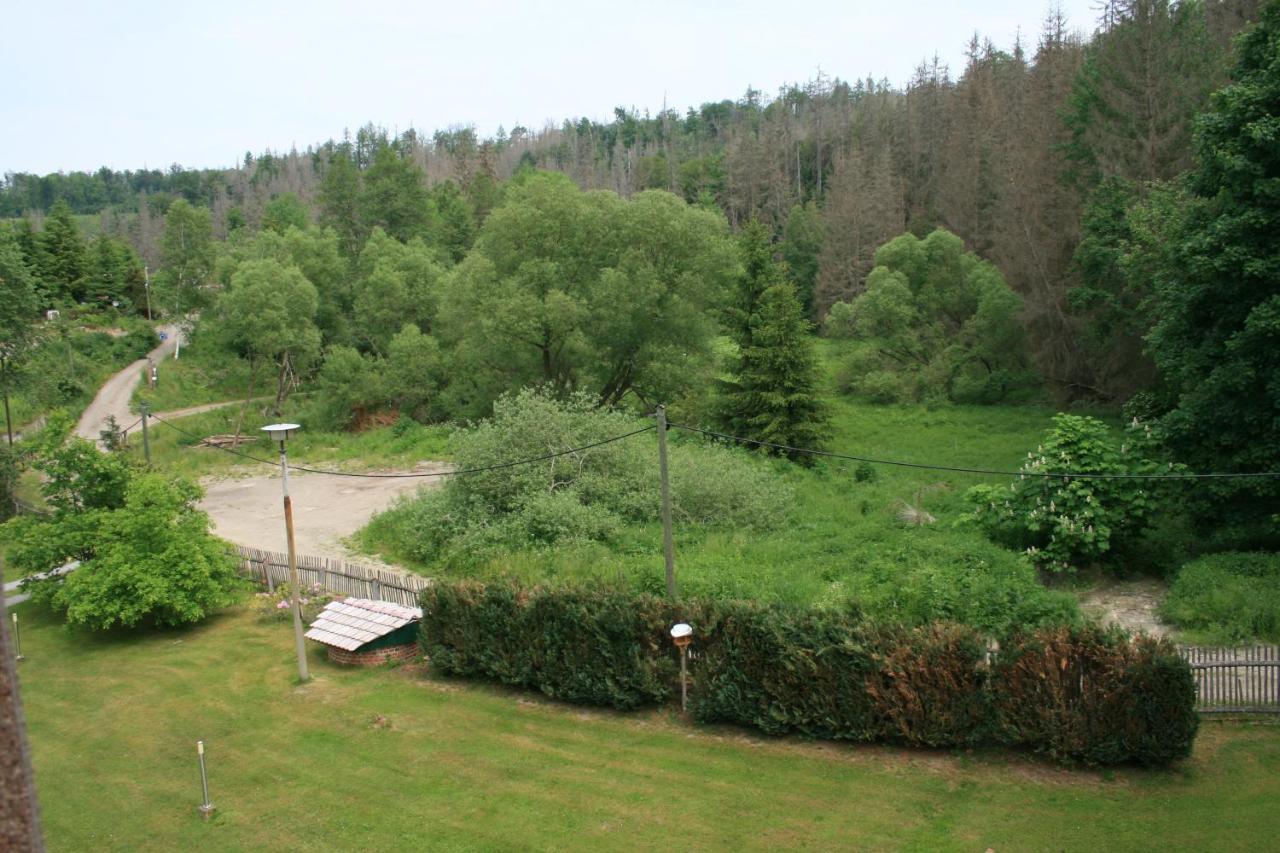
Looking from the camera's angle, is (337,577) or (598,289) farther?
(598,289)

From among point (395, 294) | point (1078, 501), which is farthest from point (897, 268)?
point (1078, 501)

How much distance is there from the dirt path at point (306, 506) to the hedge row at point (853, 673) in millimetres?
11701

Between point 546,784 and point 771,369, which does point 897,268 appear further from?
point 546,784

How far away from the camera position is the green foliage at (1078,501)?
70.5ft

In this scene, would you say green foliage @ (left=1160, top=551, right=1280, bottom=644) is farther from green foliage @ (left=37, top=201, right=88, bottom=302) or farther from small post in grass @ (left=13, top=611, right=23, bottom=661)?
green foliage @ (left=37, top=201, right=88, bottom=302)

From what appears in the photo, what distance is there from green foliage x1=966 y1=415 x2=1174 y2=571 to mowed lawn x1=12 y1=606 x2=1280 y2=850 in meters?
7.53

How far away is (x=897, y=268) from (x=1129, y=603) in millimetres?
33071

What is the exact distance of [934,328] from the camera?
48.6 meters

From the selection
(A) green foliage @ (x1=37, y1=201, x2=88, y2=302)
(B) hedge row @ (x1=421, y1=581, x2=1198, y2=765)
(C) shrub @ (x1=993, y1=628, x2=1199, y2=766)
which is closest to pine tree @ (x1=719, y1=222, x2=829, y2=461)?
(B) hedge row @ (x1=421, y1=581, x2=1198, y2=765)

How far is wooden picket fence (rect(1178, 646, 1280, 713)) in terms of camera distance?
1455 centimetres

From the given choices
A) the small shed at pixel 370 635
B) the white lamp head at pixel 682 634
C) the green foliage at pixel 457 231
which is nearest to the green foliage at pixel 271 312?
the green foliage at pixel 457 231

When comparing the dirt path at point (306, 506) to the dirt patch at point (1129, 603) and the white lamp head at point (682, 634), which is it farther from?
the dirt patch at point (1129, 603)

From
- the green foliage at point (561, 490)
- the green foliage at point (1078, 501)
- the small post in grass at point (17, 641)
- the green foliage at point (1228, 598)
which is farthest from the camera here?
the green foliage at point (561, 490)

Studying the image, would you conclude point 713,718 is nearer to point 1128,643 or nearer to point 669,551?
point 669,551
